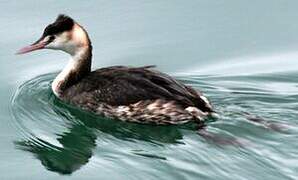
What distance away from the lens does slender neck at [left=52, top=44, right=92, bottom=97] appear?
9344 mm

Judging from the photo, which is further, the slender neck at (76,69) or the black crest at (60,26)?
the slender neck at (76,69)

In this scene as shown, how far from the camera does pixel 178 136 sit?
28.2 feet

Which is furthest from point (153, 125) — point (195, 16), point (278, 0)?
point (278, 0)

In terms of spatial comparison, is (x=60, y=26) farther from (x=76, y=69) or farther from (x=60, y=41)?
(x=76, y=69)

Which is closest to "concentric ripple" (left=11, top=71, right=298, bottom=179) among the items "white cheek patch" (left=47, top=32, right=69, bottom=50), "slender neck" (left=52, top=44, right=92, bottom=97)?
"slender neck" (left=52, top=44, right=92, bottom=97)

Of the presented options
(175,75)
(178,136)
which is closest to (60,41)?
(175,75)

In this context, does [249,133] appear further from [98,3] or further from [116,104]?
[98,3]

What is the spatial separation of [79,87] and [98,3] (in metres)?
2.46

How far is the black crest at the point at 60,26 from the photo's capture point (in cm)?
914

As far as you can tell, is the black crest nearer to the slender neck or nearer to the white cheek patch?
the white cheek patch

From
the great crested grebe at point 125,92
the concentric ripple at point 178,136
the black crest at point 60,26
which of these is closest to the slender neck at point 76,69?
the great crested grebe at point 125,92

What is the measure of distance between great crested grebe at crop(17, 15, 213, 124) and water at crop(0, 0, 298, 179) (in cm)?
11

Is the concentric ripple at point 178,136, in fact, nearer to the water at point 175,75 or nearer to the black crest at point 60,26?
the water at point 175,75

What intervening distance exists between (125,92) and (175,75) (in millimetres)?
1242
